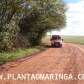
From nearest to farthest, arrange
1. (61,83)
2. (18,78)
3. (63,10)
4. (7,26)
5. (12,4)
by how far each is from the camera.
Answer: (61,83), (18,78), (12,4), (7,26), (63,10)

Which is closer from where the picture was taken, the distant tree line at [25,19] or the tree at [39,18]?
the distant tree line at [25,19]

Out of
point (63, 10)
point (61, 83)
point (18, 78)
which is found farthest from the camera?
point (63, 10)

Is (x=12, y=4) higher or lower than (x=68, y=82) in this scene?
higher

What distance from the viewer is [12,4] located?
25.5 metres

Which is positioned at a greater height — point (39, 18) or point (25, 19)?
point (39, 18)

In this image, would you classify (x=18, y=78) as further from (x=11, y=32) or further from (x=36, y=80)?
(x=11, y=32)

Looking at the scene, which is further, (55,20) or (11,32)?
(55,20)

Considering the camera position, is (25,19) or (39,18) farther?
(39,18)

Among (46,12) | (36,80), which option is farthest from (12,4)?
(46,12)

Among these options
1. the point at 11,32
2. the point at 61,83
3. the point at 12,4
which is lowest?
the point at 61,83

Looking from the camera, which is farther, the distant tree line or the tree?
the tree

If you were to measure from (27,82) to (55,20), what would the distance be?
38.1 metres

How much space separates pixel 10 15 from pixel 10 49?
342cm

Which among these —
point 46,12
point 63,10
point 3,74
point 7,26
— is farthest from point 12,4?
point 63,10
